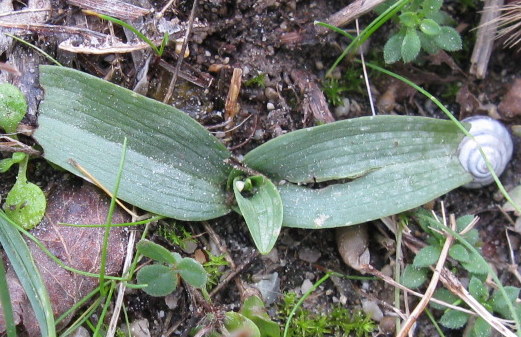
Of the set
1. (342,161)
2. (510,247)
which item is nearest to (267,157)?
(342,161)

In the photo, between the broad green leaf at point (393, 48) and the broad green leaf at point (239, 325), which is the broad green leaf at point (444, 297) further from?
the broad green leaf at point (393, 48)

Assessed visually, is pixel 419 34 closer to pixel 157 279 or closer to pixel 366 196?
pixel 366 196

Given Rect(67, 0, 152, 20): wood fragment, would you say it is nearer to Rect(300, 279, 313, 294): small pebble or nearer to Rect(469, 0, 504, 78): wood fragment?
Rect(300, 279, 313, 294): small pebble

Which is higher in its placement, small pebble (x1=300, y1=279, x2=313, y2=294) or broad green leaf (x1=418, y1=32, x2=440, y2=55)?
broad green leaf (x1=418, y1=32, x2=440, y2=55)

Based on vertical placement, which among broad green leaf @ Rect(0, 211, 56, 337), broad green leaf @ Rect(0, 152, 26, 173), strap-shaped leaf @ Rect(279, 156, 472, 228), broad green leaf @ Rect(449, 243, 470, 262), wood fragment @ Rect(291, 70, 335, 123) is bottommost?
broad green leaf @ Rect(449, 243, 470, 262)

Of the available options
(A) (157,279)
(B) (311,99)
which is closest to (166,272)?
(A) (157,279)

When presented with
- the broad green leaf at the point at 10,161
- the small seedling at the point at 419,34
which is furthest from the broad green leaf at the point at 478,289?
the broad green leaf at the point at 10,161

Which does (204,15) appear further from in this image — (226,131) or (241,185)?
(241,185)

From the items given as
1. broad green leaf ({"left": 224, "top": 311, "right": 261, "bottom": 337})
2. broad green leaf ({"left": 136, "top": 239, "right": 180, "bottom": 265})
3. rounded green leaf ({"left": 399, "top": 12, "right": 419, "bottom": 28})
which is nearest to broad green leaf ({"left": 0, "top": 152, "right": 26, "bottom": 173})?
broad green leaf ({"left": 136, "top": 239, "right": 180, "bottom": 265})
